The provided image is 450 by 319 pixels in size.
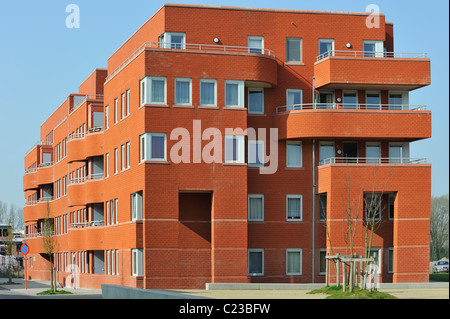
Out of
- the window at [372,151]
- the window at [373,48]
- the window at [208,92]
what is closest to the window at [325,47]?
the window at [373,48]

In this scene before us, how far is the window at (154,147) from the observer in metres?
51.1

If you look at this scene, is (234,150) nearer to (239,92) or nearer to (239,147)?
(239,147)

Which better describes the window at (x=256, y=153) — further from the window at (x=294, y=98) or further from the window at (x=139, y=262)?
the window at (x=139, y=262)

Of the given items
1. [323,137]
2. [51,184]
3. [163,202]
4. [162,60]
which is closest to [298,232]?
[323,137]

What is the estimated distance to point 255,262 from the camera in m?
54.5

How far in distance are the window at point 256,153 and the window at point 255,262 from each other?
17.3 ft

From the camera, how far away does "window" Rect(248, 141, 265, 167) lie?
5481 cm

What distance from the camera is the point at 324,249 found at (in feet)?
183

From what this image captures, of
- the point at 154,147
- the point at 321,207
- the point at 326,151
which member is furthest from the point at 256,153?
the point at 154,147

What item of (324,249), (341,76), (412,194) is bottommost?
(324,249)

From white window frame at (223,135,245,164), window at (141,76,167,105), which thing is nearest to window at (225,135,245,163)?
white window frame at (223,135,245,164)
